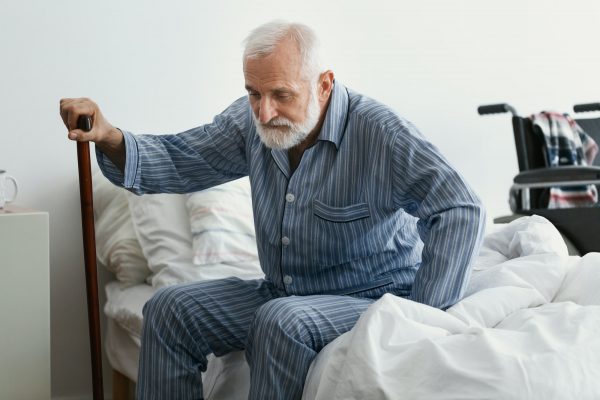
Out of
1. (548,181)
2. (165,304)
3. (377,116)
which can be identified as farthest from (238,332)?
(548,181)

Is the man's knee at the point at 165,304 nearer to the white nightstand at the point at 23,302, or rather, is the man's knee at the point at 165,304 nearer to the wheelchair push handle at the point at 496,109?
the white nightstand at the point at 23,302

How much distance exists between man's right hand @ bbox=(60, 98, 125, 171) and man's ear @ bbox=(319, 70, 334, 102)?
443 millimetres

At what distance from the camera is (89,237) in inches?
76.3

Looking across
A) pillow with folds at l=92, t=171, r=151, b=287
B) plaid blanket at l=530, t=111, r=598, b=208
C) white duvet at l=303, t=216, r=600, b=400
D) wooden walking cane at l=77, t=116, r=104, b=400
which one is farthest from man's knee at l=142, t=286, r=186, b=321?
plaid blanket at l=530, t=111, r=598, b=208

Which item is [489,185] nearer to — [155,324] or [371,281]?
[371,281]

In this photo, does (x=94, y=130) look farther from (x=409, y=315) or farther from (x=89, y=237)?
(x=409, y=315)

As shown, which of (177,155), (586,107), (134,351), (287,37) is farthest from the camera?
(586,107)

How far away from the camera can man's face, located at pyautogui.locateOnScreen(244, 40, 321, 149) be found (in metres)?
1.93

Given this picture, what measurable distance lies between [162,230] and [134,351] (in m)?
0.38

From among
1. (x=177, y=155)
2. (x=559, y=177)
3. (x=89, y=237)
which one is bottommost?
(x=559, y=177)

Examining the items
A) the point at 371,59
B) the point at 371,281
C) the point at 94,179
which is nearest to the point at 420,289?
the point at 371,281

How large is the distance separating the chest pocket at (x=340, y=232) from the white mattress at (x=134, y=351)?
284 mm

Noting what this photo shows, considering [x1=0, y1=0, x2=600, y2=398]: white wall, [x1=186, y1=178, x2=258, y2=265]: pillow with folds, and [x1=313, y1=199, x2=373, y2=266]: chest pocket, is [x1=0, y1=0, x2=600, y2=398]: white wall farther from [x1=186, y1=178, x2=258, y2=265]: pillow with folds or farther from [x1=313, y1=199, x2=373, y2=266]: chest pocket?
[x1=313, y1=199, x2=373, y2=266]: chest pocket

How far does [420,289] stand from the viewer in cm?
183
